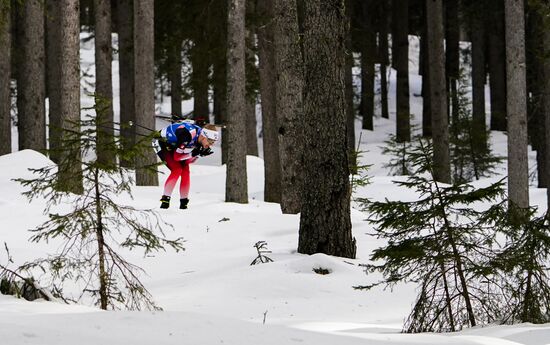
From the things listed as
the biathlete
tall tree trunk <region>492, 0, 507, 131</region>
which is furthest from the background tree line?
tall tree trunk <region>492, 0, 507, 131</region>

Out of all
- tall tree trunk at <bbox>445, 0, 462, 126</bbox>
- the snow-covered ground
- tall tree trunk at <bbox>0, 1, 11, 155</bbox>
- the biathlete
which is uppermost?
tall tree trunk at <bbox>445, 0, 462, 126</bbox>

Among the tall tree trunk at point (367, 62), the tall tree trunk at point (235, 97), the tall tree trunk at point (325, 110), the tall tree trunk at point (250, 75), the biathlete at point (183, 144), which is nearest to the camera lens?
the tall tree trunk at point (325, 110)

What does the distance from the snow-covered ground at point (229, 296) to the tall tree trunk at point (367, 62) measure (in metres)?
11.2

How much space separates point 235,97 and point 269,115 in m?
1.31

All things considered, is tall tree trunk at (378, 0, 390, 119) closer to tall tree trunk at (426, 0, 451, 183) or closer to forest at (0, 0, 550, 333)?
forest at (0, 0, 550, 333)

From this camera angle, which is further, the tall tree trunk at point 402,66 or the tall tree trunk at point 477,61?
the tall tree trunk at point 477,61

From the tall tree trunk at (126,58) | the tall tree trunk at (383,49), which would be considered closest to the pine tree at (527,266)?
the tall tree trunk at (126,58)

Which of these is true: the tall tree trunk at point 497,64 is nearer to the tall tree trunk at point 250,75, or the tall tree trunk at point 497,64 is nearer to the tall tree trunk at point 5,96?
the tall tree trunk at point 250,75

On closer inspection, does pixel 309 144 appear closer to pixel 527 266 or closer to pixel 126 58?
pixel 527 266

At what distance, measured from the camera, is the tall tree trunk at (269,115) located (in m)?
15.4

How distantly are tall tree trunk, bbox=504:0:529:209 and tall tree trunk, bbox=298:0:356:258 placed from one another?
6.15 m

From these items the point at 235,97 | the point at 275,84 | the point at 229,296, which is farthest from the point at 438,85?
the point at 229,296

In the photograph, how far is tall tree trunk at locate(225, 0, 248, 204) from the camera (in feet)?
47.3

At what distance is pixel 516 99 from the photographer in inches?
578
